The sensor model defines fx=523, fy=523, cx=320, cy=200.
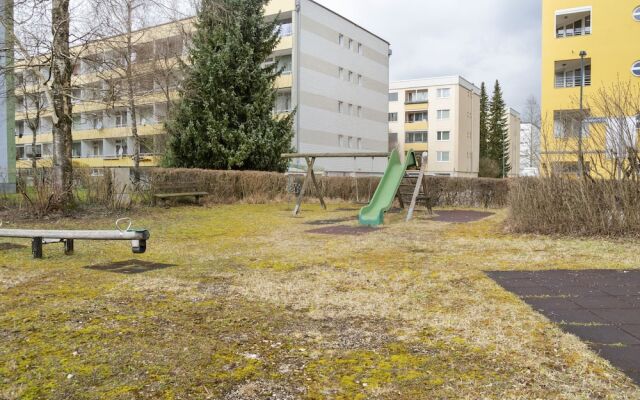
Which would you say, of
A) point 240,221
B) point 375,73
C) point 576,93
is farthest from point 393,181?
point 375,73

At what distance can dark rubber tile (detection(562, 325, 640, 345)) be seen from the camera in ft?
12.2

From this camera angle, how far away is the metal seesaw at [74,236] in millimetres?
6707

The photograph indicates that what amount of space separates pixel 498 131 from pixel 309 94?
54.7 m

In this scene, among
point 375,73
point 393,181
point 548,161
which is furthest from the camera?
point 375,73

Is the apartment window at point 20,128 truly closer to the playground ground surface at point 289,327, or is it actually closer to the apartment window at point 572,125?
the playground ground surface at point 289,327

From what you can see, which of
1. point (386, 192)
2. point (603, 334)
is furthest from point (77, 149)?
point (603, 334)

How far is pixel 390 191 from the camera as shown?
47.7ft

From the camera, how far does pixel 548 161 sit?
33.3 ft

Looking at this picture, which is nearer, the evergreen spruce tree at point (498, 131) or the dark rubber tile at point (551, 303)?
the dark rubber tile at point (551, 303)

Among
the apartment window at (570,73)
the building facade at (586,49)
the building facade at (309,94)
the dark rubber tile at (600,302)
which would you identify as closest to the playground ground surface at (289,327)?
the dark rubber tile at (600,302)

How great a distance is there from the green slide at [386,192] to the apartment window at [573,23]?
23671 mm

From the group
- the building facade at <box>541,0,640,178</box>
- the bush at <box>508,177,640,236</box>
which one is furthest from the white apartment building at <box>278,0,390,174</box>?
the bush at <box>508,177,640,236</box>

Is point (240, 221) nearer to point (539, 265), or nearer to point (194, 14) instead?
point (194, 14)

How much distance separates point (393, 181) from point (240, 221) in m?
4.50
